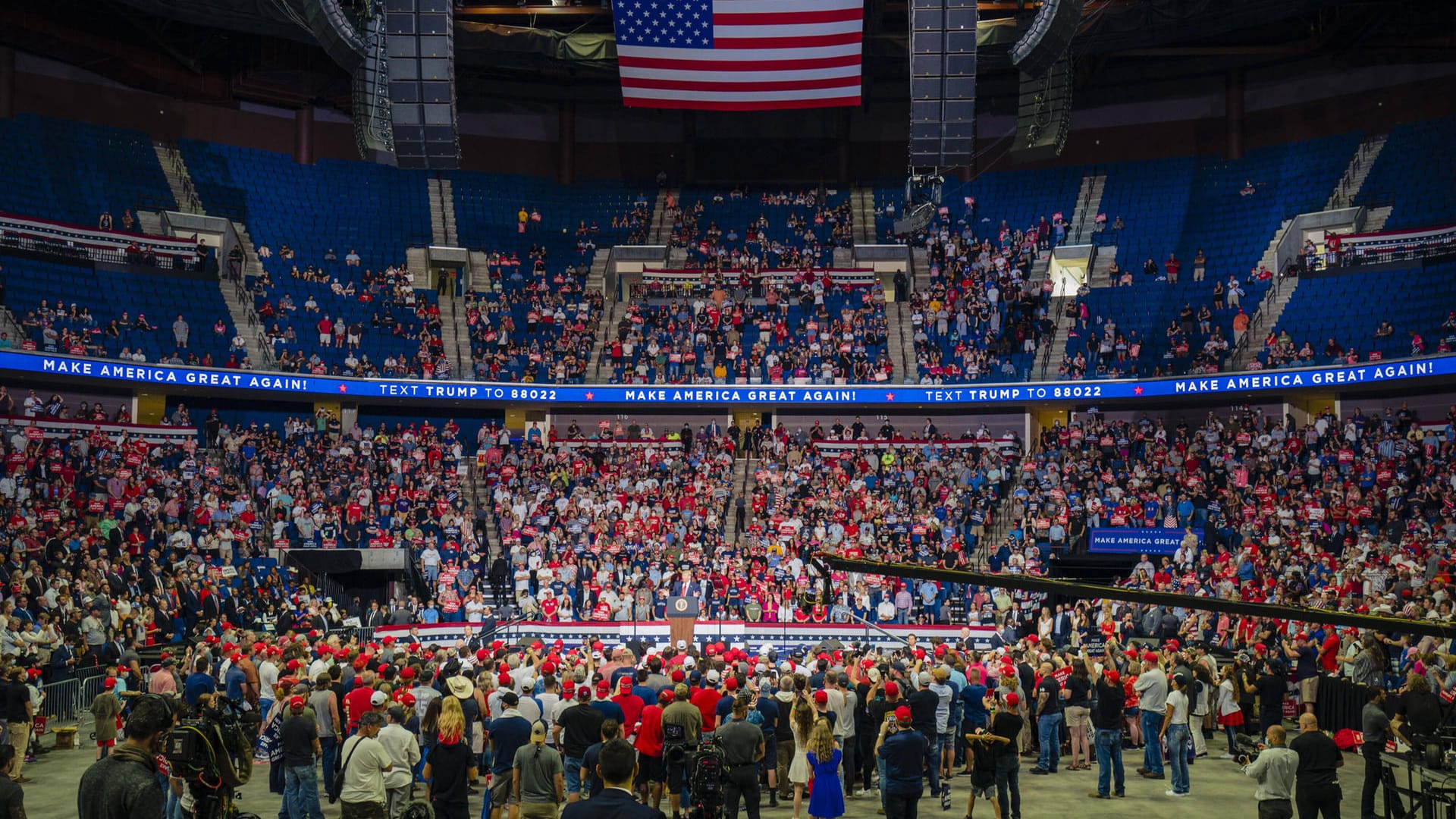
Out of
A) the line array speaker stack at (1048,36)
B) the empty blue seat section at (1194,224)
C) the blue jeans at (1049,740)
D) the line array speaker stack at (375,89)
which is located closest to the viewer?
the blue jeans at (1049,740)

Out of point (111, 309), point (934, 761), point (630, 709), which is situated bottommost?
point (934, 761)

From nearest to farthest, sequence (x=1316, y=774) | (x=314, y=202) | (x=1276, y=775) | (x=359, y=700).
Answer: (x=1276, y=775) < (x=1316, y=774) < (x=359, y=700) < (x=314, y=202)

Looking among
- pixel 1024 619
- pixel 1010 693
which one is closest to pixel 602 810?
pixel 1010 693

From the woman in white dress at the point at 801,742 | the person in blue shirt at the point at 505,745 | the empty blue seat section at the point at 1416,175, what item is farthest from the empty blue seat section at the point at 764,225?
the person in blue shirt at the point at 505,745

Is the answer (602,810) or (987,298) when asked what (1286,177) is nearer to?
(987,298)

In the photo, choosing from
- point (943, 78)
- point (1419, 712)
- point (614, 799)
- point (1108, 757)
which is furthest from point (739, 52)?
point (614, 799)

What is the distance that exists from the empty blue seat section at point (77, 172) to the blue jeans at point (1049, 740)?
30.9 m

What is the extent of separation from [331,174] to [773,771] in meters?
Result: 33.9

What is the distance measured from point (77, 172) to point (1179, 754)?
34773mm

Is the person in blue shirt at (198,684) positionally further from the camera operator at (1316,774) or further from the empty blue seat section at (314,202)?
the empty blue seat section at (314,202)

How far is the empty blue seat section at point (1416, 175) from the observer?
114 feet

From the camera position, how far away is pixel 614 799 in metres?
6.02

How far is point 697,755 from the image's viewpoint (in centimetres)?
1043

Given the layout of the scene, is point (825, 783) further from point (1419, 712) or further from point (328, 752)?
point (1419, 712)
